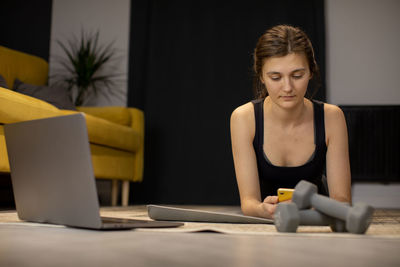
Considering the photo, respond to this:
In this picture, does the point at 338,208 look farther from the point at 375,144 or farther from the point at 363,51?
the point at 363,51

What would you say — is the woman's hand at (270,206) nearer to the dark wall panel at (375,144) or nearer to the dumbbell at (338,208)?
the dumbbell at (338,208)

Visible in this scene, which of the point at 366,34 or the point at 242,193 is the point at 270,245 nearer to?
the point at 242,193

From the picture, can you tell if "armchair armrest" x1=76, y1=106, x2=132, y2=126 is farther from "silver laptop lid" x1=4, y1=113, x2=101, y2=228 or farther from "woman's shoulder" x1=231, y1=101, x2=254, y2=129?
"silver laptop lid" x1=4, y1=113, x2=101, y2=228

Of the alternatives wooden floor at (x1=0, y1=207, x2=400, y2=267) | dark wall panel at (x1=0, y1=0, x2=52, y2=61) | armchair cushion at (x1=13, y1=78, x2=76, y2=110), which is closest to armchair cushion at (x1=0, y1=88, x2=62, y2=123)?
armchair cushion at (x1=13, y1=78, x2=76, y2=110)

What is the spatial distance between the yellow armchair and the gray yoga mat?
0.99 meters

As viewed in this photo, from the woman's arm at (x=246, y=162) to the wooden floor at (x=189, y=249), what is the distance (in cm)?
39

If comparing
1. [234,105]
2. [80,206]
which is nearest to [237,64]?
[234,105]

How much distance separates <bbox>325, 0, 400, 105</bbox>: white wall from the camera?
3852 millimetres

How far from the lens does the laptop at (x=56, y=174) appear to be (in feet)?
2.75

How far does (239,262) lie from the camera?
1.81ft

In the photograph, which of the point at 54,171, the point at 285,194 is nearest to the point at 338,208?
the point at 285,194

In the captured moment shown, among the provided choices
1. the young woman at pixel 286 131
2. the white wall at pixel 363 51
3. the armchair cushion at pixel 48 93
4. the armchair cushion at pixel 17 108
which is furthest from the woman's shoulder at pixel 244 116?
the white wall at pixel 363 51

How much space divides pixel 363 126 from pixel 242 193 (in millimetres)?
2721

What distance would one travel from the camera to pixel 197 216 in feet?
3.67
